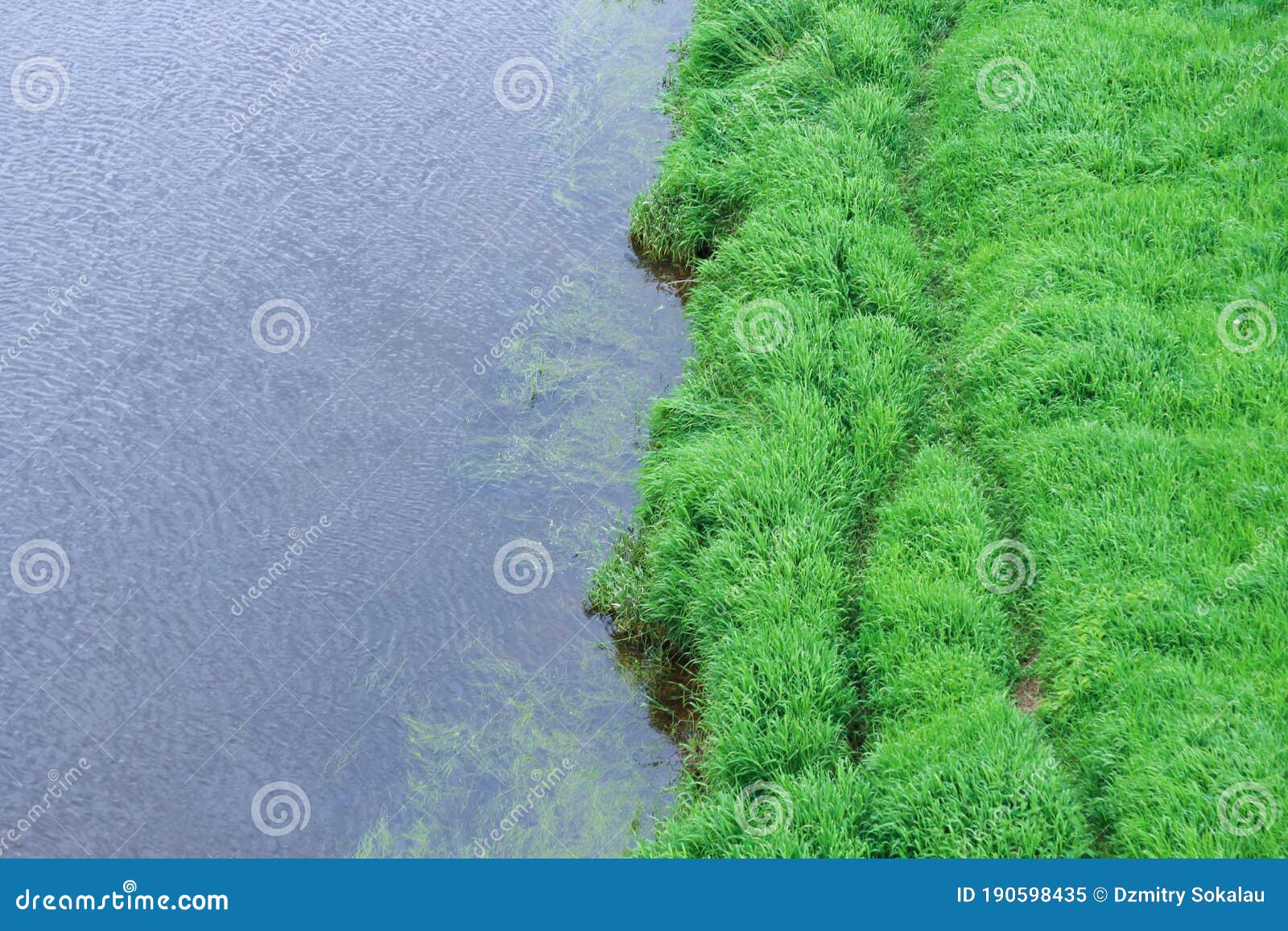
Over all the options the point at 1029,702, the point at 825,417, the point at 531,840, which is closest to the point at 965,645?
the point at 1029,702

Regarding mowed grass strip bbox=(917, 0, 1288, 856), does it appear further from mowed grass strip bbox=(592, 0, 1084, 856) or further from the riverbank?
mowed grass strip bbox=(592, 0, 1084, 856)

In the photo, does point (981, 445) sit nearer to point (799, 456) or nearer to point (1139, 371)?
point (1139, 371)

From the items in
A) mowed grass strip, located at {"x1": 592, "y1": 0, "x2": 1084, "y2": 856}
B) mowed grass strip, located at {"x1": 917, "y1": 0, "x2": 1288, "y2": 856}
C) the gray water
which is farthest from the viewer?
the gray water

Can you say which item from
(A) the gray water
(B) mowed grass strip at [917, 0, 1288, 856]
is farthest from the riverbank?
(A) the gray water

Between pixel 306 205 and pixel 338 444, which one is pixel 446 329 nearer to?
pixel 338 444

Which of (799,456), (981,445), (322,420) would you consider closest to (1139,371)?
(981,445)

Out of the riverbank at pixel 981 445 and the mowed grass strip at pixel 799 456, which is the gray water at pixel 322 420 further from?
the riverbank at pixel 981 445
